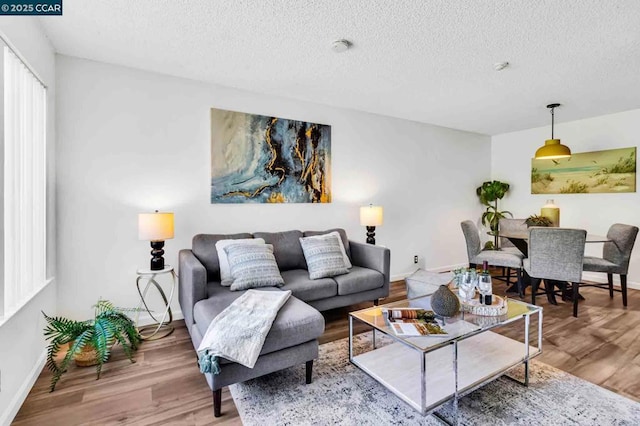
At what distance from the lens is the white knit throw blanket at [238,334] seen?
167 cm

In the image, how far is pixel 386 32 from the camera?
228 cm

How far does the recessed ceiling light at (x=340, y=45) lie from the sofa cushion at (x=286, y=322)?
6.56 ft

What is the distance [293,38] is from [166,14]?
34.5 inches

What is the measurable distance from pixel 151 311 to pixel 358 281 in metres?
2.06

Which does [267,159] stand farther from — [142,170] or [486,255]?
[486,255]

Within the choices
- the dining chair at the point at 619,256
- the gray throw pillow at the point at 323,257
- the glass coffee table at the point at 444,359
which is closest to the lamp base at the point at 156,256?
the gray throw pillow at the point at 323,257

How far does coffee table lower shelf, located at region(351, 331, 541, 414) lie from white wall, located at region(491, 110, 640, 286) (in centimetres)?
356

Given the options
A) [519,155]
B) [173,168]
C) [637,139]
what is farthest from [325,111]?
[637,139]

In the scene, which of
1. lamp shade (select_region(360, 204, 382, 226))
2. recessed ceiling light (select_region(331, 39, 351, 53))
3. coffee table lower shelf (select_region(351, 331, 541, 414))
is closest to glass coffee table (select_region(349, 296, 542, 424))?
coffee table lower shelf (select_region(351, 331, 541, 414))

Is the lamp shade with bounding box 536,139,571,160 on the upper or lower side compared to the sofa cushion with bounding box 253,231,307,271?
upper

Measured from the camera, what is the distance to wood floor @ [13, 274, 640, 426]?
1.76 meters

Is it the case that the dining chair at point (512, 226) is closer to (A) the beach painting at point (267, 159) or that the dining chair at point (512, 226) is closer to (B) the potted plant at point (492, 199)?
(B) the potted plant at point (492, 199)

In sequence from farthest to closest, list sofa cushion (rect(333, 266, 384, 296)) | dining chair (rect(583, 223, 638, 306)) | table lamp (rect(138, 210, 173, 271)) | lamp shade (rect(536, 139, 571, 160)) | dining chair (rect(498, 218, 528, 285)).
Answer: dining chair (rect(498, 218, 528, 285)), lamp shade (rect(536, 139, 571, 160)), dining chair (rect(583, 223, 638, 306)), sofa cushion (rect(333, 266, 384, 296)), table lamp (rect(138, 210, 173, 271))

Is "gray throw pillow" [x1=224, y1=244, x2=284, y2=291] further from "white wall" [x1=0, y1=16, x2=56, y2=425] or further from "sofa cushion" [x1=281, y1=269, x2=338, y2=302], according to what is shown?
"white wall" [x1=0, y1=16, x2=56, y2=425]
